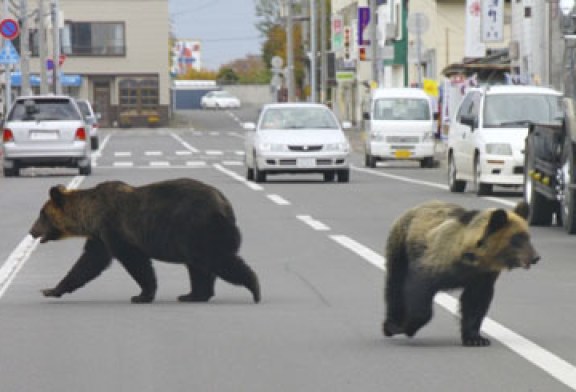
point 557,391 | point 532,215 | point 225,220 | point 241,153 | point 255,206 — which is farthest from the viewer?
point 241,153

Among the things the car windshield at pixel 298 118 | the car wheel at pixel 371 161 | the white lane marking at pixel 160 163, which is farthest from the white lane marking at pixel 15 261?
the white lane marking at pixel 160 163

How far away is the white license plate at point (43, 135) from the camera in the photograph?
38500 millimetres

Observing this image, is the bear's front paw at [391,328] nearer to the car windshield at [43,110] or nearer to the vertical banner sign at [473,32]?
the car windshield at [43,110]

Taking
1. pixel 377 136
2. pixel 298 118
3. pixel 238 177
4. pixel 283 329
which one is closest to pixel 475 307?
pixel 283 329

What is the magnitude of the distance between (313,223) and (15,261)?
571 centimetres

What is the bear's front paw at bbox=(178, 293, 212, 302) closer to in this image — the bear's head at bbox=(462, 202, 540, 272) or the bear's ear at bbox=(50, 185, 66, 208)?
the bear's ear at bbox=(50, 185, 66, 208)

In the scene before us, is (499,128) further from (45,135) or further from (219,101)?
(219,101)

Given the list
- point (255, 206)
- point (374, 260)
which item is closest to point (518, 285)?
point (374, 260)

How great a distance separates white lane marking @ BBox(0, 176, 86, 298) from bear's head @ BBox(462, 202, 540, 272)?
5.49 metres

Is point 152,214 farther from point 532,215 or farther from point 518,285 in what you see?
point 532,215

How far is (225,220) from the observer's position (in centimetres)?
1285

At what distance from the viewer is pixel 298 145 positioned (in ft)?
112

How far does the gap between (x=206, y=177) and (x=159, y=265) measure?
2067cm

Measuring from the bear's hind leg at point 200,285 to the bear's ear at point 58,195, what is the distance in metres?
1.06
